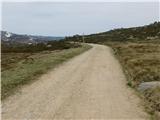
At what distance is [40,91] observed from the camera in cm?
1803

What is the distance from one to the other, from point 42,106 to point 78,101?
5.80 ft

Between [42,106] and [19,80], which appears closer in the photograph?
[42,106]

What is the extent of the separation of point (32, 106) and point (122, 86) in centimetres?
714

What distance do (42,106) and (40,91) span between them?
3.75 meters

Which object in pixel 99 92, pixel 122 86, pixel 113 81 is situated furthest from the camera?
pixel 113 81

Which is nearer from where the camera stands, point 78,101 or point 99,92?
point 78,101

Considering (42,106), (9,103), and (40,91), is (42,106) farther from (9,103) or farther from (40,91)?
(40,91)

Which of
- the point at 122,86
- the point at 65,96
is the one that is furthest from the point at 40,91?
the point at 122,86

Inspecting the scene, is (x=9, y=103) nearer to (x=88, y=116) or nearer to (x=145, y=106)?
(x=88, y=116)

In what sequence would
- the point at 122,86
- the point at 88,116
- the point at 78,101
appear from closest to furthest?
the point at 88,116 → the point at 78,101 → the point at 122,86

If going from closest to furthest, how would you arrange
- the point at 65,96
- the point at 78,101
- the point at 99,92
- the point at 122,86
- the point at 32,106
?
the point at 32,106
the point at 78,101
the point at 65,96
the point at 99,92
the point at 122,86

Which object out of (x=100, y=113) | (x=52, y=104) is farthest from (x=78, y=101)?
(x=100, y=113)

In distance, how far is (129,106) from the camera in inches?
577

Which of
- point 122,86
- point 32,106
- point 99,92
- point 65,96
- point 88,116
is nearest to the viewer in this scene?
point 88,116
